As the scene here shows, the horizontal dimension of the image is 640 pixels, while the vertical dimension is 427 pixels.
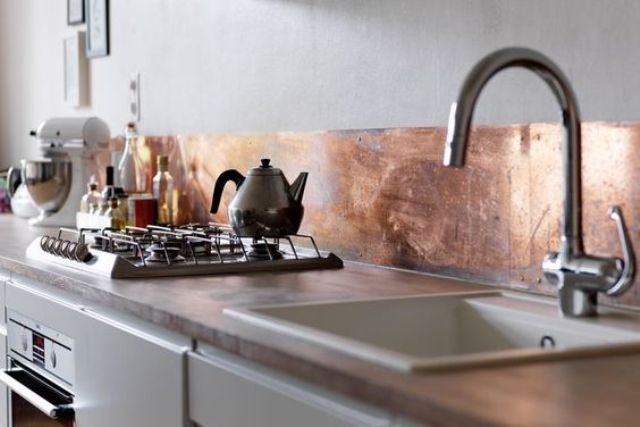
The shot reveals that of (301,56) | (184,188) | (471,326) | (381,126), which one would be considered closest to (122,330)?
(471,326)

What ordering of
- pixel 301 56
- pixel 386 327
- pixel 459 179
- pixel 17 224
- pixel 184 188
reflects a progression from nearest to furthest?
pixel 386 327, pixel 459 179, pixel 301 56, pixel 184 188, pixel 17 224

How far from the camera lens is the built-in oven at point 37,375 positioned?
208 centimetres

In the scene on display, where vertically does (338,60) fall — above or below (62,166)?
above

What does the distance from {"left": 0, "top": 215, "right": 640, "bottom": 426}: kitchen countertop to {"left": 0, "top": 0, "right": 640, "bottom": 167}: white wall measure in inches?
16.3

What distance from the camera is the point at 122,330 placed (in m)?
1.82

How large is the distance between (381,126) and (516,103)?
425 millimetres

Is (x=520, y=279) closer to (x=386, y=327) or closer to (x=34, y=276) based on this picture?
(x=386, y=327)

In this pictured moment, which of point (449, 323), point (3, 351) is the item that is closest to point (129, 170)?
point (3, 351)

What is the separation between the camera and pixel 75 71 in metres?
3.83

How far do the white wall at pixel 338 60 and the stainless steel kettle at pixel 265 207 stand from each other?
0.23 m

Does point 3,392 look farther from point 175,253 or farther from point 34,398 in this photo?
point 175,253

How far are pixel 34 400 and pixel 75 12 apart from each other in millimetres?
2073

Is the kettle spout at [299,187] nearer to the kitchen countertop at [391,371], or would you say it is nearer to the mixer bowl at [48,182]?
the kitchen countertop at [391,371]

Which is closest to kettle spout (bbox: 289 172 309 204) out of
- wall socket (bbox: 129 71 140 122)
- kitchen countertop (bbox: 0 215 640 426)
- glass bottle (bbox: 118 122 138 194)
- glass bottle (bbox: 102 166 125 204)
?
kitchen countertop (bbox: 0 215 640 426)
